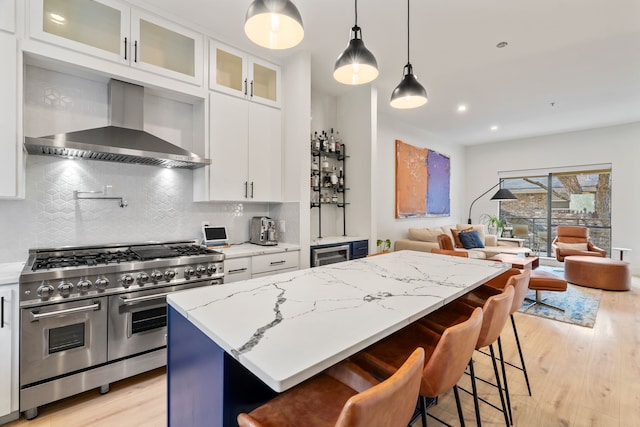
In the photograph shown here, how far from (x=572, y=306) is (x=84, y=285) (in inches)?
202

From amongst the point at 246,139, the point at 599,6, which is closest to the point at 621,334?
the point at 599,6

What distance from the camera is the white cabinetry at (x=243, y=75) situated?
2795mm

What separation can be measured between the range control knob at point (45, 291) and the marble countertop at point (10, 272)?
0.40 feet

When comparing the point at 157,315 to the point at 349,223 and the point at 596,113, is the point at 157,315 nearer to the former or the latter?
the point at 349,223

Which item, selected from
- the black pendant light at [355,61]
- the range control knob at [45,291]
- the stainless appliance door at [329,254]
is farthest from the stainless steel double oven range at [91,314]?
the black pendant light at [355,61]

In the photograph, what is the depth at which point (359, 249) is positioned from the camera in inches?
147

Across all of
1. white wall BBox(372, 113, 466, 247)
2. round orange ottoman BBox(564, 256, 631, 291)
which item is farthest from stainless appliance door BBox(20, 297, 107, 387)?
round orange ottoman BBox(564, 256, 631, 291)

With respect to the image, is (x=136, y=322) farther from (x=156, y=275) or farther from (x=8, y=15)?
(x=8, y=15)

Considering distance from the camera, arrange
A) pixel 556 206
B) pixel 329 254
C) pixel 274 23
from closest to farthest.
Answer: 1. pixel 274 23
2. pixel 329 254
3. pixel 556 206

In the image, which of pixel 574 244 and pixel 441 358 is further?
pixel 574 244

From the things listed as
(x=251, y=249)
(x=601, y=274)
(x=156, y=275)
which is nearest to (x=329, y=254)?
(x=251, y=249)

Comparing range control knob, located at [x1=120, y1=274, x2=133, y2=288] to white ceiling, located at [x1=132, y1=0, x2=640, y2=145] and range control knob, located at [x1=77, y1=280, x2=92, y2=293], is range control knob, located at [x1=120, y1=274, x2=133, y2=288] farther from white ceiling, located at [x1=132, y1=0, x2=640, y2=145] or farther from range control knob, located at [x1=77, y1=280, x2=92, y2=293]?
white ceiling, located at [x1=132, y1=0, x2=640, y2=145]

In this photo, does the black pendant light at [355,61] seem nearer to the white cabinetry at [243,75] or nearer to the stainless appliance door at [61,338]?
the white cabinetry at [243,75]

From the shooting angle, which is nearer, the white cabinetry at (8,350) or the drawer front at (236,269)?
the white cabinetry at (8,350)
